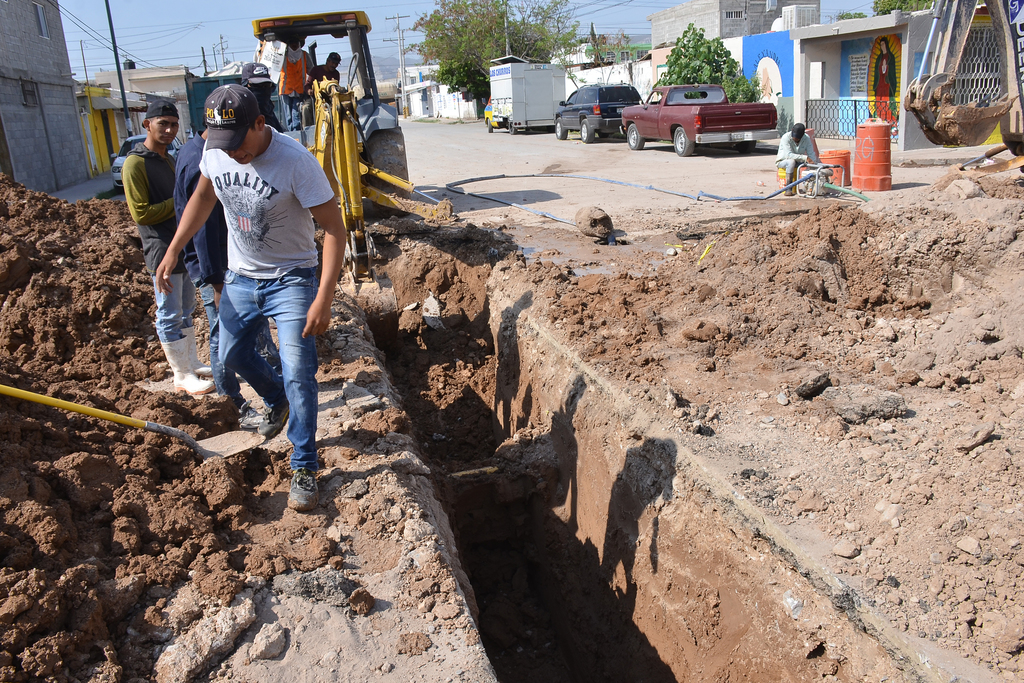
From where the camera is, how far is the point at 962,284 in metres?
5.71

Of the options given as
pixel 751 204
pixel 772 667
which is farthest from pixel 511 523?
pixel 751 204

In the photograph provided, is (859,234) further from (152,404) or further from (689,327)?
(152,404)

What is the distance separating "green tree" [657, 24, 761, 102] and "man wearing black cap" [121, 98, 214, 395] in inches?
827

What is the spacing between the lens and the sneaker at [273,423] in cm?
406

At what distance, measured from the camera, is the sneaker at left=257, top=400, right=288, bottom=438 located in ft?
13.3

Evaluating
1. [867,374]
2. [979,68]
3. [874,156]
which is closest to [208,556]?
[867,374]

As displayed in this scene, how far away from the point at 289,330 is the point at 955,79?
7.31m

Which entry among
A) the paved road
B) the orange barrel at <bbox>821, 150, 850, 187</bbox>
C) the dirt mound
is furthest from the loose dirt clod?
the dirt mound

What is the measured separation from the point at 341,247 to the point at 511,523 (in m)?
2.97

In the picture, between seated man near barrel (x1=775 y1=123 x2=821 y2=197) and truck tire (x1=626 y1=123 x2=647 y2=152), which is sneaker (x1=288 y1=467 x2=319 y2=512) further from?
truck tire (x1=626 y1=123 x2=647 y2=152)

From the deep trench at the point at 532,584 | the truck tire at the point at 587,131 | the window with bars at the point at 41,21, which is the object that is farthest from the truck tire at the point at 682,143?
the window with bars at the point at 41,21

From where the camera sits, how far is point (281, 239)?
3486 millimetres

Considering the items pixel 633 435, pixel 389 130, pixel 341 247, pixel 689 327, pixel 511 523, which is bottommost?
pixel 511 523

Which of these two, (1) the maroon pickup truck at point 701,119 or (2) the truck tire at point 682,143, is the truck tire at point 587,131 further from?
(2) the truck tire at point 682,143
